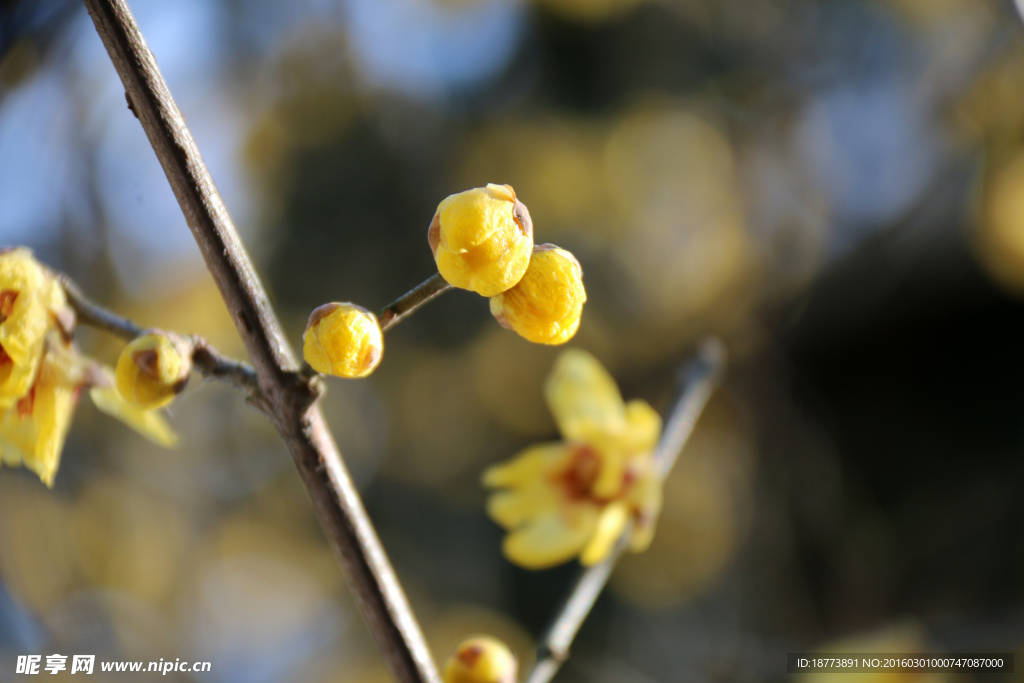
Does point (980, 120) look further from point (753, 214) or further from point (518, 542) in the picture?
point (518, 542)

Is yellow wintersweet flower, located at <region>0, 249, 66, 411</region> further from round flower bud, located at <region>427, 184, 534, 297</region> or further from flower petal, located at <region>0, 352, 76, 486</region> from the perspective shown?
round flower bud, located at <region>427, 184, 534, 297</region>

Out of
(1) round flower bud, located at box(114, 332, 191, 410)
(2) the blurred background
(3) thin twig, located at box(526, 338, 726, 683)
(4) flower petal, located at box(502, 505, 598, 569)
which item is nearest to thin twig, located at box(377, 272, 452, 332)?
(1) round flower bud, located at box(114, 332, 191, 410)

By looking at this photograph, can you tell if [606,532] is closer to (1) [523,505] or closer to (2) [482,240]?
(1) [523,505]

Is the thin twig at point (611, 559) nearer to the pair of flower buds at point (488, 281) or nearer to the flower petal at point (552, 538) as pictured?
the flower petal at point (552, 538)

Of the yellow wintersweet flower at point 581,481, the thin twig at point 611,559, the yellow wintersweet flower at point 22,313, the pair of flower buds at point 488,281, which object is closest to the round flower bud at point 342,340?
the pair of flower buds at point 488,281

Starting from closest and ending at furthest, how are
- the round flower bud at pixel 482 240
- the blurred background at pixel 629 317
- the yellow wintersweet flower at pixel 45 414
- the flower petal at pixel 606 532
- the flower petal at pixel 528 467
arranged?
the round flower bud at pixel 482 240 → the yellow wintersweet flower at pixel 45 414 → the flower petal at pixel 606 532 → the flower petal at pixel 528 467 → the blurred background at pixel 629 317

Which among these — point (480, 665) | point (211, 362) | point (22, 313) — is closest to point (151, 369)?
point (211, 362)
